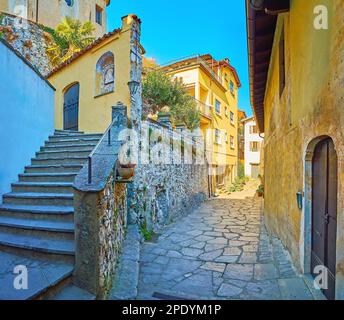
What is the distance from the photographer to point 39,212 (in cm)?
370

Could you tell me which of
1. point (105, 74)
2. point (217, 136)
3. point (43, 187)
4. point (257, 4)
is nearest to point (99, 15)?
point (217, 136)

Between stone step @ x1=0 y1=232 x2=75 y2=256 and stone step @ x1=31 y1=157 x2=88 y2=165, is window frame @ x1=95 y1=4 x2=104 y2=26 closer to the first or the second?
stone step @ x1=31 y1=157 x2=88 y2=165

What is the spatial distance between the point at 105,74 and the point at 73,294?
7.57 meters

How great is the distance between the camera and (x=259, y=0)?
128 inches

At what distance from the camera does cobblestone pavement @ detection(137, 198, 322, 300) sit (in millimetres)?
3354

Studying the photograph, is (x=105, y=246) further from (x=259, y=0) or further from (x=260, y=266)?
(x=259, y=0)

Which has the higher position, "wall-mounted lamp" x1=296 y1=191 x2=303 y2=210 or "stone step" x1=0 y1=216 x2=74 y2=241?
"wall-mounted lamp" x1=296 y1=191 x2=303 y2=210

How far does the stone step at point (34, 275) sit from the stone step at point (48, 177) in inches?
66.2

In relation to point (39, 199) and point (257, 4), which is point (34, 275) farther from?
point (257, 4)

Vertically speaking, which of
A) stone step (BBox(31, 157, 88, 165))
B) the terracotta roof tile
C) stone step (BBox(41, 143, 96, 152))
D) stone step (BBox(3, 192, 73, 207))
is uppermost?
the terracotta roof tile

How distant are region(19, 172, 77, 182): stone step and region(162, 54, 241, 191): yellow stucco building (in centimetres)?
1223

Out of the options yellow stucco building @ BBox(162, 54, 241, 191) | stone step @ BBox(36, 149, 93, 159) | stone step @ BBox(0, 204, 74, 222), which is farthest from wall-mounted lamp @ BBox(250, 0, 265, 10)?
yellow stucco building @ BBox(162, 54, 241, 191)
